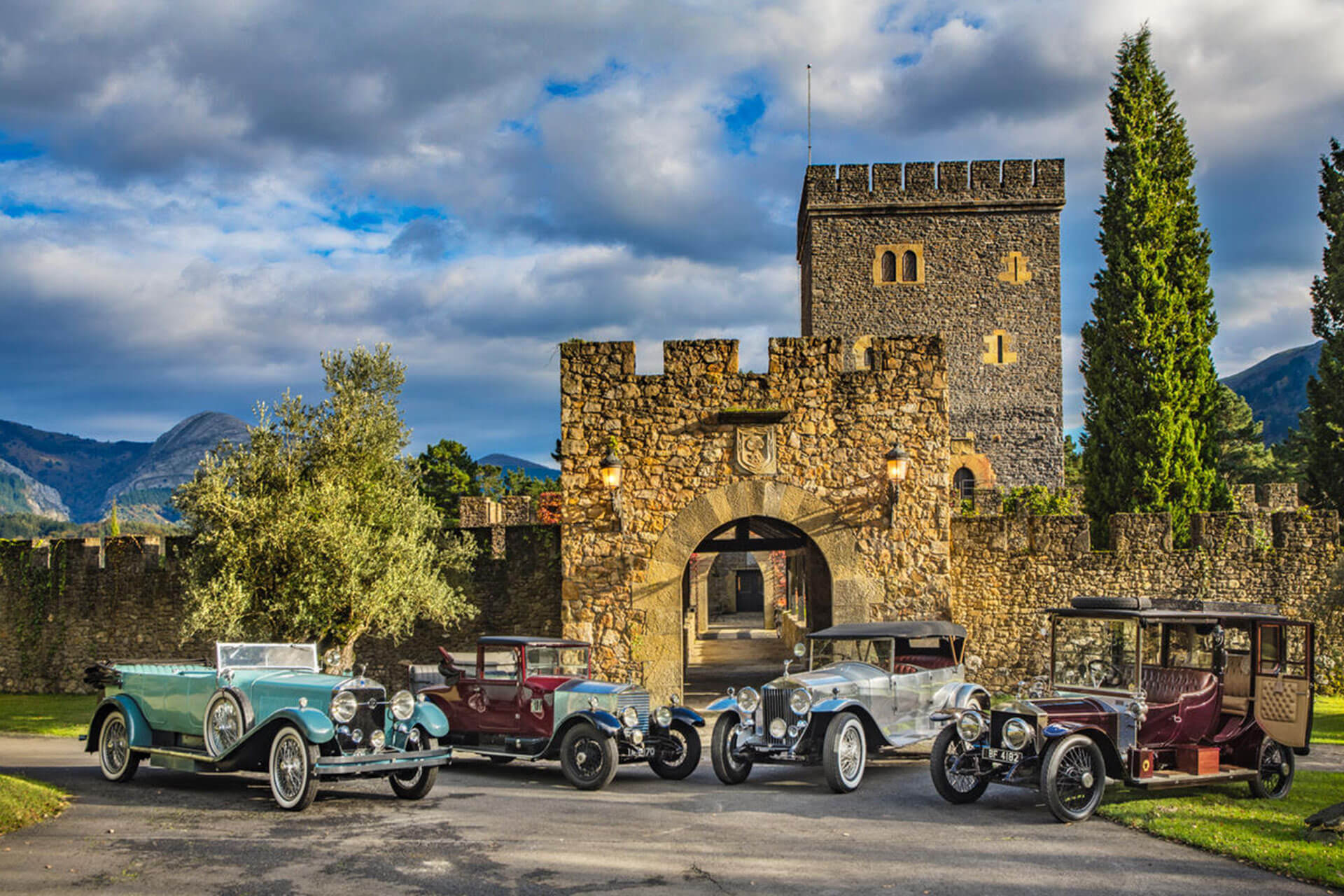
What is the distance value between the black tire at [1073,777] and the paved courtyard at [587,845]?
0.51 ft

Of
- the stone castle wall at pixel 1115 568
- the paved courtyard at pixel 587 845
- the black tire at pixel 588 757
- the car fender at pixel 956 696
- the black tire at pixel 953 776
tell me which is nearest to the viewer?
the paved courtyard at pixel 587 845

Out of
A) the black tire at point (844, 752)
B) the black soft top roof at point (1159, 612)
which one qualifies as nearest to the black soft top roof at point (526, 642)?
the black tire at point (844, 752)

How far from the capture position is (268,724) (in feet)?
31.2

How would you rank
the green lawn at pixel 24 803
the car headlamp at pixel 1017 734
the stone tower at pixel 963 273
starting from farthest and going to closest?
the stone tower at pixel 963 273 → the car headlamp at pixel 1017 734 → the green lawn at pixel 24 803

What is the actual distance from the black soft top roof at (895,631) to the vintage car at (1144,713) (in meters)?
1.60

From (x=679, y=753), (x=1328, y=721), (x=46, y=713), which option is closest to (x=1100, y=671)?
(x=679, y=753)

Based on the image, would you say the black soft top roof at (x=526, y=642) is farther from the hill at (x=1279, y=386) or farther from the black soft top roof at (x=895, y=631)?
the hill at (x=1279, y=386)

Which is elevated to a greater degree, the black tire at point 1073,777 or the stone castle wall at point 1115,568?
the stone castle wall at point 1115,568

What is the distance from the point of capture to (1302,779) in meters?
11.4

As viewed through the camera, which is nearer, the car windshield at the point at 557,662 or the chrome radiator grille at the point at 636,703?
the chrome radiator grille at the point at 636,703

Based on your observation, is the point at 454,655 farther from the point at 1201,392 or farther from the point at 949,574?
the point at 1201,392

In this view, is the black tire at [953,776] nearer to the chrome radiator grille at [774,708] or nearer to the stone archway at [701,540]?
the chrome radiator grille at [774,708]

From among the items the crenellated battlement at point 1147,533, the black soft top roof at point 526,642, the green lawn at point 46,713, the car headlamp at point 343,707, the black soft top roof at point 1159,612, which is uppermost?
the crenellated battlement at point 1147,533

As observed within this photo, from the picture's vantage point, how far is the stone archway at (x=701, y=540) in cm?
1552
